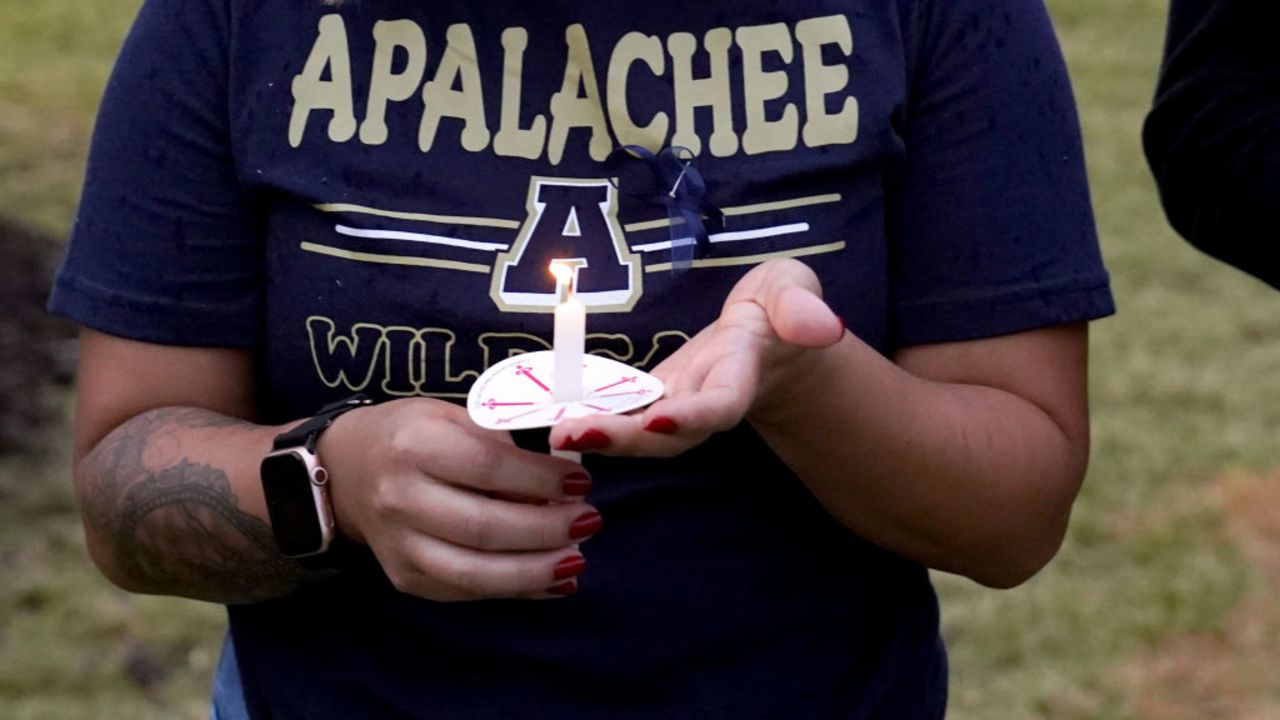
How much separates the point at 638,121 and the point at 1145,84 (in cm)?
638

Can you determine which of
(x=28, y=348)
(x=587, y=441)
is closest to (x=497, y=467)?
(x=587, y=441)

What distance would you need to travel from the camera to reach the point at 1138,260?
17.7 feet

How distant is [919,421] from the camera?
1391 mm

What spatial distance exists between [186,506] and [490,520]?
1.44 feet

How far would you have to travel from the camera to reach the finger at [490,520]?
1165mm

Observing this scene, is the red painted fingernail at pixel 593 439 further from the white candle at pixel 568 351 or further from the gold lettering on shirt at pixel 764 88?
the gold lettering on shirt at pixel 764 88

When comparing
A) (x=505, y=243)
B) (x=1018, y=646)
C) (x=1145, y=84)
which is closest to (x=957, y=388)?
(x=505, y=243)

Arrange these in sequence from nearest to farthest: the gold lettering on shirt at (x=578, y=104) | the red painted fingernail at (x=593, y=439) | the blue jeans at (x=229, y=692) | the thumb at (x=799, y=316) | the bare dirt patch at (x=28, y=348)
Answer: the red painted fingernail at (x=593, y=439) → the thumb at (x=799, y=316) → the gold lettering on shirt at (x=578, y=104) → the blue jeans at (x=229, y=692) → the bare dirt patch at (x=28, y=348)

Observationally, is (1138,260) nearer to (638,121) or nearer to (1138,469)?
(1138,469)

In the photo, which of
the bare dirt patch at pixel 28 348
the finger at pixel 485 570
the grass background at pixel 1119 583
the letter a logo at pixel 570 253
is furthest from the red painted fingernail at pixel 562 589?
the bare dirt patch at pixel 28 348

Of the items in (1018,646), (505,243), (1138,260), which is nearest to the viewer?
(505,243)

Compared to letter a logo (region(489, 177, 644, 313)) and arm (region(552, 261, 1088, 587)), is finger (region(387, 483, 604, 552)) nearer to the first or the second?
arm (region(552, 261, 1088, 587))

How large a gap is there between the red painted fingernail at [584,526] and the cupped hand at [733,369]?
12 cm

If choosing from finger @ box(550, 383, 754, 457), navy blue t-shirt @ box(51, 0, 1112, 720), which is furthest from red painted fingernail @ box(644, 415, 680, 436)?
navy blue t-shirt @ box(51, 0, 1112, 720)
